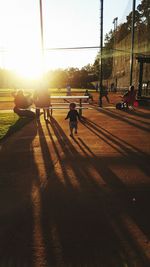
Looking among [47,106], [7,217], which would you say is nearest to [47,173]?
[7,217]

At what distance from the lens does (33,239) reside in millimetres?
3428

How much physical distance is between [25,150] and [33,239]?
15.2ft

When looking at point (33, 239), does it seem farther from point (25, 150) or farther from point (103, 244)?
point (25, 150)

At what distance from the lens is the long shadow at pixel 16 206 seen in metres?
3.16

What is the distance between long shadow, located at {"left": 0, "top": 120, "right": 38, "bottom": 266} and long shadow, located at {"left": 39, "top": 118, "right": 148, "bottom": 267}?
0.25 meters

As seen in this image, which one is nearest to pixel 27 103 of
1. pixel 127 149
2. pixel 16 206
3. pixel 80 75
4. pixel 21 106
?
pixel 21 106

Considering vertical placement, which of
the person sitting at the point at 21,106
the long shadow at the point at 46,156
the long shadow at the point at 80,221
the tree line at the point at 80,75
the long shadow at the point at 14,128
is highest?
the tree line at the point at 80,75

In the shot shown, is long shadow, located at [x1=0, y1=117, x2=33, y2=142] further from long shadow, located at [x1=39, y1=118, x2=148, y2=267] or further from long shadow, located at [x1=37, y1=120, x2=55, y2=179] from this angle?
long shadow, located at [x1=39, y1=118, x2=148, y2=267]

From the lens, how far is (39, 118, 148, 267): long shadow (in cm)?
309

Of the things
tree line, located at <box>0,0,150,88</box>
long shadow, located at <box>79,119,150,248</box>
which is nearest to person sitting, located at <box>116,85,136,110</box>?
long shadow, located at <box>79,119,150,248</box>

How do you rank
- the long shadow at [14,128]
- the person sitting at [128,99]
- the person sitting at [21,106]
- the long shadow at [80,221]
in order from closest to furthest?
the long shadow at [80,221], the long shadow at [14,128], the person sitting at [21,106], the person sitting at [128,99]

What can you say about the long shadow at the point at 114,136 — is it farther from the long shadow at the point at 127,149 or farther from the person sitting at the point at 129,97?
the person sitting at the point at 129,97

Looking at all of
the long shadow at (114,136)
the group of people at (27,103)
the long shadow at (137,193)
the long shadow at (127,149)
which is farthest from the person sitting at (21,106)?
the long shadow at (137,193)

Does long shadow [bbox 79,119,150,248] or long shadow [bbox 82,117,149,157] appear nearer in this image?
long shadow [bbox 79,119,150,248]
